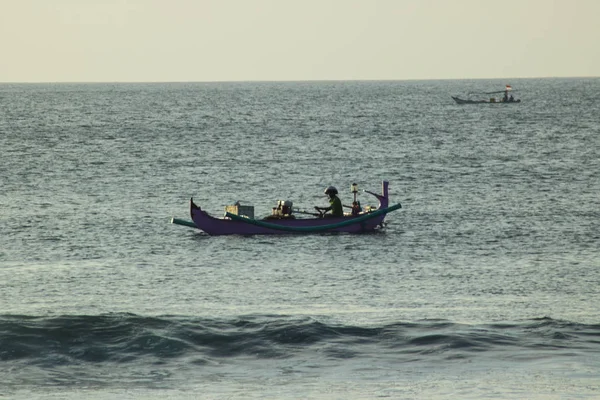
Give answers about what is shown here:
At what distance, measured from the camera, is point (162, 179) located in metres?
67.1

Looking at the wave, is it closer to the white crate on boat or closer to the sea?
the sea


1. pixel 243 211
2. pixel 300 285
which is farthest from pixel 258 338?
pixel 243 211

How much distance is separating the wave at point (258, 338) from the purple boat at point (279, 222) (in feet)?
50.0

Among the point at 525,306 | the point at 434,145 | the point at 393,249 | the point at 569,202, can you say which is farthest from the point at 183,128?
the point at 525,306

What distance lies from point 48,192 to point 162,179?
29.1ft

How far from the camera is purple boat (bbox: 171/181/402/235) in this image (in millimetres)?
44000

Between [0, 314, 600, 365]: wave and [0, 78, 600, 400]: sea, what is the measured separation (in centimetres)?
7

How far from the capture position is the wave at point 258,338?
1012 inches

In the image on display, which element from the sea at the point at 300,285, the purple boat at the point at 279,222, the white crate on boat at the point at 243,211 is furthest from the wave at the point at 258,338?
the white crate on boat at the point at 243,211

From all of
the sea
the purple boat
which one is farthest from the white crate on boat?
the sea

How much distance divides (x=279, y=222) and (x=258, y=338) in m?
17.3

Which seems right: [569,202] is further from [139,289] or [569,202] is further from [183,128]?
[183,128]

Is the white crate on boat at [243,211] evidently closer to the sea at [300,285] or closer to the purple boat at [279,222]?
the purple boat at [279,222]

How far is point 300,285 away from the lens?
34375 mm
